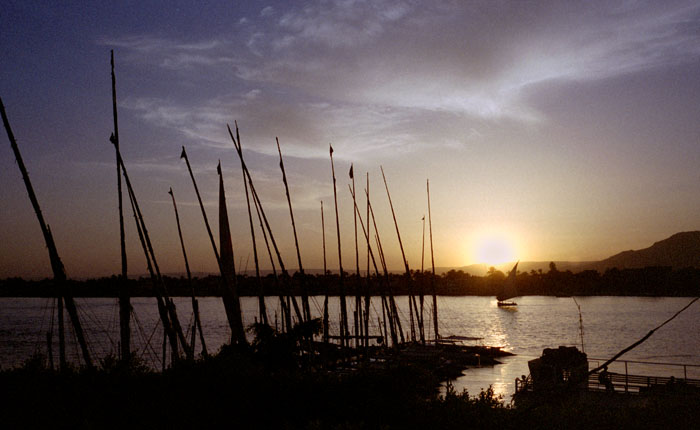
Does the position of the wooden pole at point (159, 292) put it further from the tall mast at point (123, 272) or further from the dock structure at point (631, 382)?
the dock structure at point (631, 382)

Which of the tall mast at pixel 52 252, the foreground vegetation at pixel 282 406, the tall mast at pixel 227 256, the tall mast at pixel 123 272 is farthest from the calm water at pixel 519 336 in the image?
the foreground vegetation at pixel 282 406

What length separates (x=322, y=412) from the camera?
10.3m

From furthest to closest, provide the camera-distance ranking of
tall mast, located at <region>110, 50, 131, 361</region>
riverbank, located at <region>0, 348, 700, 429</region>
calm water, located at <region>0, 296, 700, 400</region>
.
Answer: calm water, located at <region>0, 296, 700, 400</region>
tall mast, located at <region>110, 50, 131, 361</region>
riverbank, located at <region>0, 348, 700, 429</region>

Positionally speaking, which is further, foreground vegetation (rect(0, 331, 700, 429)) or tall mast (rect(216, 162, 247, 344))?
tall mast (rect(216, 162, 247, 344))

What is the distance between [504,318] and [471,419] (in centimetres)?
12428

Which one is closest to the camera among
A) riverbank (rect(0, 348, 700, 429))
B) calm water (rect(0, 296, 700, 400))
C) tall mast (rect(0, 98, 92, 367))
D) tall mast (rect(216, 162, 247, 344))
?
riverbank (rect(0, 348, 700, 429))

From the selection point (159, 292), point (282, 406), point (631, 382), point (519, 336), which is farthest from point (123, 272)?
point (519, 336)

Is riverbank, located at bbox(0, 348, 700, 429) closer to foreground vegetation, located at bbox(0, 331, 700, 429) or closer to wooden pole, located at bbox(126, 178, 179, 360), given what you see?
foreground vegetation, located at bbox(0, 331, 700, 429)

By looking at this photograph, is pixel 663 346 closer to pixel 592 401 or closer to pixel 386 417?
pixel 592 401

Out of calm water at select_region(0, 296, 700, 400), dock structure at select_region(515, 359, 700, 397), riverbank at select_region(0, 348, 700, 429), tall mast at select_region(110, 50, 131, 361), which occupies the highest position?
tall mast at select_region(110, 50, 131, 361)

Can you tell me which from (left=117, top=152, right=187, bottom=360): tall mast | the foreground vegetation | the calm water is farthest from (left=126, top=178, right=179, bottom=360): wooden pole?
the calm water

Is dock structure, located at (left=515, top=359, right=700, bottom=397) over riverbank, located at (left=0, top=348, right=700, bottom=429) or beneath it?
beneath

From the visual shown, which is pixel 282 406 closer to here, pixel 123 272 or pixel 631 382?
pixel 123 272

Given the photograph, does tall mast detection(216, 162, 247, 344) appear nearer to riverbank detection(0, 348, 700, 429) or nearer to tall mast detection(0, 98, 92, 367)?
tall mast detection(0, 98, 92, 367)
